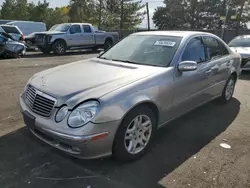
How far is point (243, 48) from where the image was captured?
10156mm

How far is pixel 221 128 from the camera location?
458 centimetres

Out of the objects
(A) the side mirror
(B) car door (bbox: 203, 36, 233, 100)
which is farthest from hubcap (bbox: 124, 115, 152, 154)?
(B) car door (bbox: 203, 36, 233, 100)

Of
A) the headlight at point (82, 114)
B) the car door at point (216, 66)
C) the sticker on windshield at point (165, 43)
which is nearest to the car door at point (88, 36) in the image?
the car door at point (216, 66)

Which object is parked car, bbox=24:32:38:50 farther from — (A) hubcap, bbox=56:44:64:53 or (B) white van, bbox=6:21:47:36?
(B) white van, bbox=6:21:47:36

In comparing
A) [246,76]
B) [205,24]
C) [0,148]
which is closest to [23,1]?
[205,24]

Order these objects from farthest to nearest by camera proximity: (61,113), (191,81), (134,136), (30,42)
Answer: (30,42) → (191,81) → (134,136) → (61,113)

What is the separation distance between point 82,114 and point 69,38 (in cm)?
1417

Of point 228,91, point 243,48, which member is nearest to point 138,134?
point 228,91

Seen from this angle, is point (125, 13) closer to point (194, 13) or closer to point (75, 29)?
point (194, 13)

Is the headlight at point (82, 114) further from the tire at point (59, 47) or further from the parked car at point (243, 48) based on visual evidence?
the tire at point (59, 47)

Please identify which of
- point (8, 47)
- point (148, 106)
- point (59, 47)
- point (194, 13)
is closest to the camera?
point (148, 106)

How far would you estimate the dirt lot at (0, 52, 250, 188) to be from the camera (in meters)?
3.02

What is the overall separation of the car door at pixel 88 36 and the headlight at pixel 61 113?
14.7 meters

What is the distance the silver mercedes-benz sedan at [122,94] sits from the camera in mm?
2939
